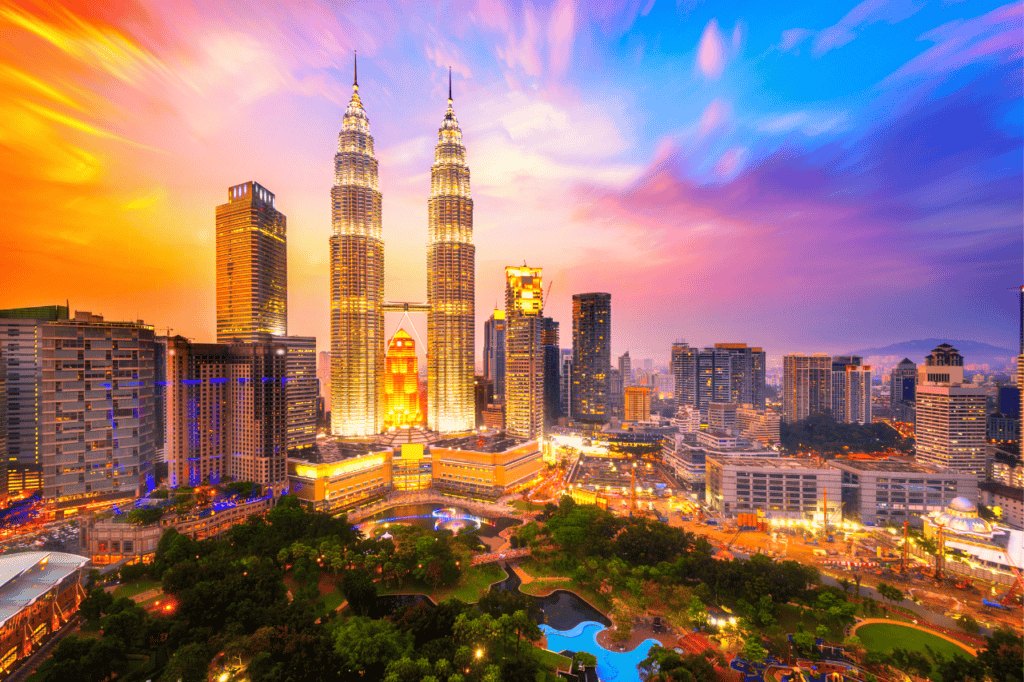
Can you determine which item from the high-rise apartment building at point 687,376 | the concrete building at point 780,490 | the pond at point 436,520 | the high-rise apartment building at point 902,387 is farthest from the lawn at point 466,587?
the high-rise apartment building at point 902,387

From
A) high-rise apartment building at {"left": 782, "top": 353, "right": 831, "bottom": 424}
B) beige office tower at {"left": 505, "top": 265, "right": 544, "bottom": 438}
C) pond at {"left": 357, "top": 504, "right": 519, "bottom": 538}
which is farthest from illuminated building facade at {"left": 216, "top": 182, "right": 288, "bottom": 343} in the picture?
high-rise apartment building at {"left": 782, "top": 353, "right": 831, "bottom": 424}

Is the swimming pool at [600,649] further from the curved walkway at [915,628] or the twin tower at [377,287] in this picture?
the twin tower at [377,287]

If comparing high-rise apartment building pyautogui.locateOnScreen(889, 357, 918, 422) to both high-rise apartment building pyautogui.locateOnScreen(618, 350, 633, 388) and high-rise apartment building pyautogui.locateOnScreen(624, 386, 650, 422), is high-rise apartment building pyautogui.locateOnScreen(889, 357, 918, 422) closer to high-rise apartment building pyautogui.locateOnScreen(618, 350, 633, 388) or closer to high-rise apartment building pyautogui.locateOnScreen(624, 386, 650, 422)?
high-rise apartment building pyautogui.locateOnScreen(624, 386, 650, 422)

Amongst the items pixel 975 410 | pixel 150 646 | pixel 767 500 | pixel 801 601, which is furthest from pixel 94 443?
pixel 975 410

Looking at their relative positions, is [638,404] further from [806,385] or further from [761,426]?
[806,385]

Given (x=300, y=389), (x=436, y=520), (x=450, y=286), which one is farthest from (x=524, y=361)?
(x=300, y=389)
